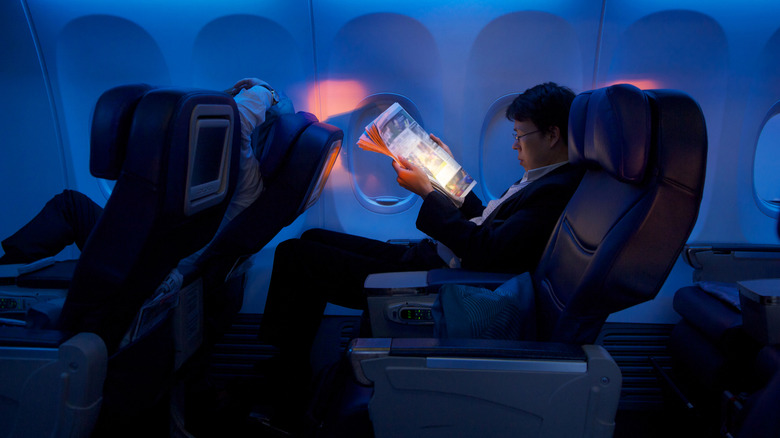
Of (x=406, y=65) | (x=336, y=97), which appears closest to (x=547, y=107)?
(x=406, y=65)

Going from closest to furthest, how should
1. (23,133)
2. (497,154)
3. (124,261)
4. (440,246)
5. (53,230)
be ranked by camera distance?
(124,261)
(440,246)
(53,230)
(497,154)
(23,133)

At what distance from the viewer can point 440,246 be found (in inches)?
88.0

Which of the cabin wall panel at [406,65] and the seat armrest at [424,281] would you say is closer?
the seat armrest at [424,281]

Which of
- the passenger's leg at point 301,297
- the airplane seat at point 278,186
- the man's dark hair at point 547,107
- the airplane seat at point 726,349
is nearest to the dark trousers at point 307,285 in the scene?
the passenger's leg at point 301,297

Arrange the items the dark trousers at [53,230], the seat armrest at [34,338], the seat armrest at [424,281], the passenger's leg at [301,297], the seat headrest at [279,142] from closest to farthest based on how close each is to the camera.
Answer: the seat armrest at [34,338] → the seat armrest at [424,281] → the seat headrest at [279,142] → the passenger's leg at [301,297] → the dark trousers at [53,230]

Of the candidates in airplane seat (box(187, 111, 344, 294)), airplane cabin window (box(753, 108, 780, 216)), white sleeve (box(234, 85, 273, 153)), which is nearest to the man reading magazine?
airplane seat (box(187, 111, 344, 294))

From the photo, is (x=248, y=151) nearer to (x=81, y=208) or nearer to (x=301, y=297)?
(x=301, y=297)

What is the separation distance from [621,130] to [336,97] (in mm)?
1904

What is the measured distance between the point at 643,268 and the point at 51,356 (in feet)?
5.10

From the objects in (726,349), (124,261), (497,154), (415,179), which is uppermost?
(124,261)

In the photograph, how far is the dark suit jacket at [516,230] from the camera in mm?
1827

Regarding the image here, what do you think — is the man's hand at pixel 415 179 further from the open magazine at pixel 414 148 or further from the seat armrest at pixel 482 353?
the seat armrest at pixel 482 353

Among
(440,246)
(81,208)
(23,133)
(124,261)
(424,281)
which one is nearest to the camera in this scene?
(124,261)

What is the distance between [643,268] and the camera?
3.83ft
